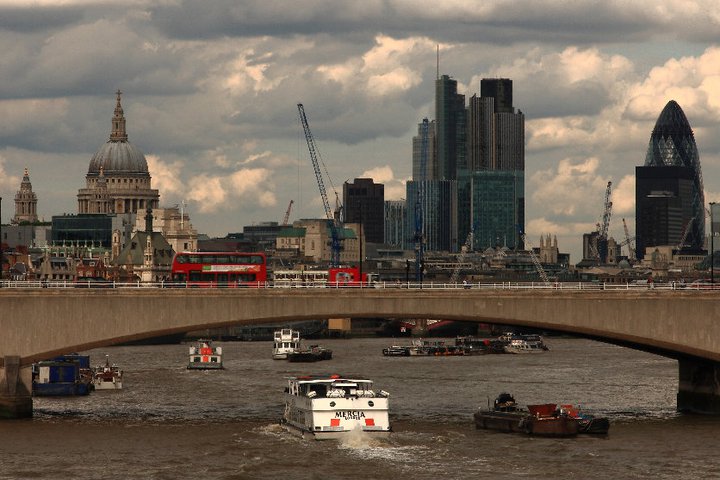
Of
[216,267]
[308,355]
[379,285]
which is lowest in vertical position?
[308,355]

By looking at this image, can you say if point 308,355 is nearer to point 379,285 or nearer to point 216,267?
point 216,267

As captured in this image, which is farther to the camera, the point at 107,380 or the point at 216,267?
the point at 107,380

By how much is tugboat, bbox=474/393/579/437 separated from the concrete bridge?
607 centimetres

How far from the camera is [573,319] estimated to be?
10625 cm

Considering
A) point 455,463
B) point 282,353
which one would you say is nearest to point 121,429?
point 455,463

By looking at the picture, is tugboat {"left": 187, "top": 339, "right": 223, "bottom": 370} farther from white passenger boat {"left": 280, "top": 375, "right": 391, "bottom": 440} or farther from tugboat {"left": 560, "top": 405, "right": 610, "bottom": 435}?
tugboat {"left": 560, "top": 405, "right": 610, "bottom": 435}

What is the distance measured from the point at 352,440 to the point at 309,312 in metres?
13.5

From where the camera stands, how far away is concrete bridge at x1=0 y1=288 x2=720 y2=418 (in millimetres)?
104812

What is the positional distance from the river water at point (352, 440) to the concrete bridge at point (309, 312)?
5050mm

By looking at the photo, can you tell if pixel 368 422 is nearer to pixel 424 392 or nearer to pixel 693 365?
pixel 693 365

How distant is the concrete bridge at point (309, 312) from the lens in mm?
104812

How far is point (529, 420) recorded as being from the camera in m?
100

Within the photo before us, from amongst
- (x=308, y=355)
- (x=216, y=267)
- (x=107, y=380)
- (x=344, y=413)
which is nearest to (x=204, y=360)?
(x=308, y=355)

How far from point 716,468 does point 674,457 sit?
3.86m
